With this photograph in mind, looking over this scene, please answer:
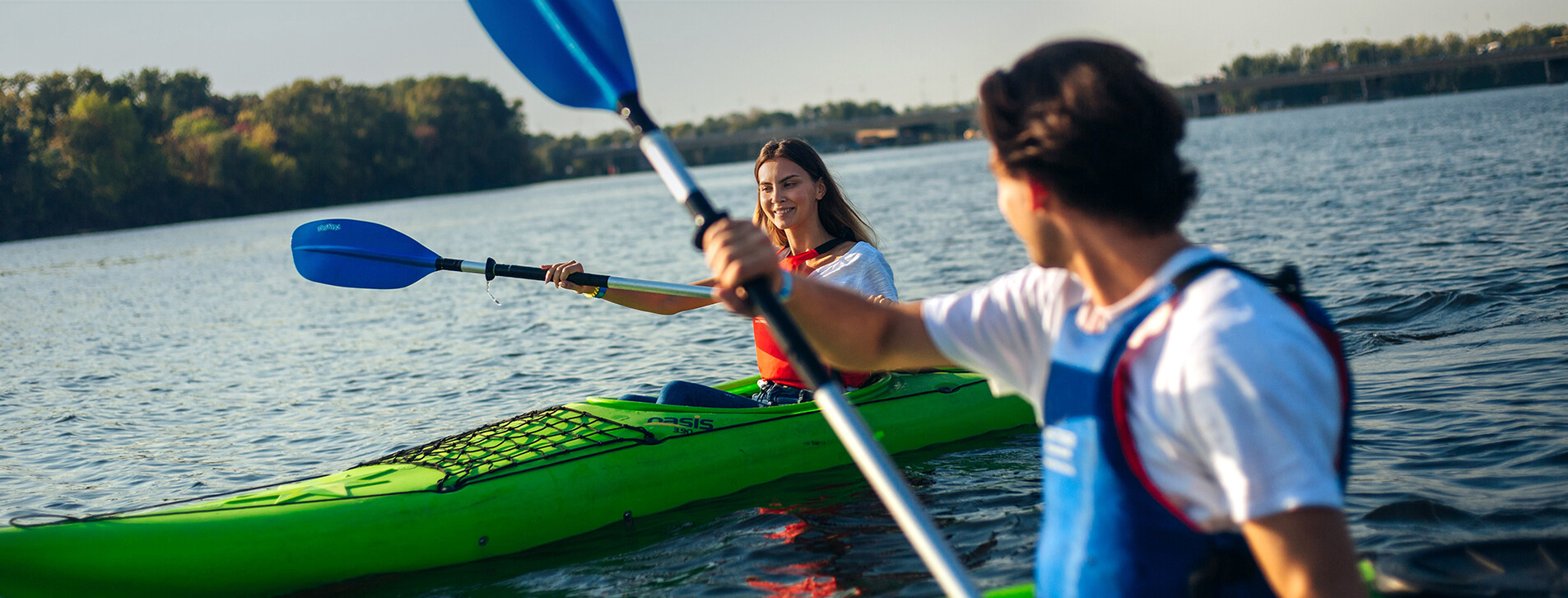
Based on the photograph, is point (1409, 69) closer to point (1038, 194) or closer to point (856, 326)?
point (856, 326)

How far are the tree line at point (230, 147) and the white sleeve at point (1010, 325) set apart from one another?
61.8 m

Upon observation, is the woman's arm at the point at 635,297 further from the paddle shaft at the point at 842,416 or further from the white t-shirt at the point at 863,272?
the paddle shaft at the point at 842,416

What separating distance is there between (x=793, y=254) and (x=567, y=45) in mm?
2965

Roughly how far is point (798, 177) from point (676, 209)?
36.4m

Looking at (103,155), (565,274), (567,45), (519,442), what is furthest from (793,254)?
(103,155)

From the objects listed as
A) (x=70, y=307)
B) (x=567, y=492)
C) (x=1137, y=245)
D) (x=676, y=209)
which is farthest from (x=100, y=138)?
(x=1137, y=245)

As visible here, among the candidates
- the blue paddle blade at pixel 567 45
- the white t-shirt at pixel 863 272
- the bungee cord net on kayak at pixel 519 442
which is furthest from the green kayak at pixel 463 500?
the blue paddle blade at pixel 567 45

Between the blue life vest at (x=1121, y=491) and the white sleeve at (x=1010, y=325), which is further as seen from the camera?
the white sleeve at (x=1010, y=325)

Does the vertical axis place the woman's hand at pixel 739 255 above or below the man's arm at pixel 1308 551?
above

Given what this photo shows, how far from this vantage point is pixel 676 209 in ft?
135

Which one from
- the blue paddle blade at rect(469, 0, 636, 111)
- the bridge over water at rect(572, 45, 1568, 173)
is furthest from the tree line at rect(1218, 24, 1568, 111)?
the blue paddle blade at rect(469, 0, 636, 111)

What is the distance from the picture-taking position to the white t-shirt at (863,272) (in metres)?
4.98

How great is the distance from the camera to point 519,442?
5051 mm

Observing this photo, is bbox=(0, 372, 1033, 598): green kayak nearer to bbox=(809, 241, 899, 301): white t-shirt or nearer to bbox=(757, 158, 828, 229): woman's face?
bbox=(809, 241, 899, 301): white t-shirt
